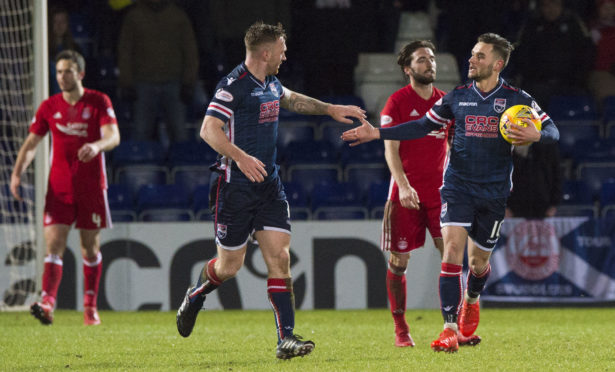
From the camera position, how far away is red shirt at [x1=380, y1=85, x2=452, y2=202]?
703cm

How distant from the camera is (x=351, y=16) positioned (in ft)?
45.5

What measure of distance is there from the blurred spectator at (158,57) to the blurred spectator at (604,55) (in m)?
5.83

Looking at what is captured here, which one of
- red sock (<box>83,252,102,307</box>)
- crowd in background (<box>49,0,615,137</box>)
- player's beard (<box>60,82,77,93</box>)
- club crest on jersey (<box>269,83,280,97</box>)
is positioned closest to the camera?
club crest on jersey (<box>269,83,280,97</box>)

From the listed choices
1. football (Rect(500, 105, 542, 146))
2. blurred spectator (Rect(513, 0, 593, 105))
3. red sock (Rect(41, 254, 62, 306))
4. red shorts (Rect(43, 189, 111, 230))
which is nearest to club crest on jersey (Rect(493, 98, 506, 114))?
football (Rect(500, 105, 542, 146))

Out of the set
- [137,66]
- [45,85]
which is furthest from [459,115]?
[137,66]

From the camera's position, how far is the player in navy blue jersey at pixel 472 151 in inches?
250

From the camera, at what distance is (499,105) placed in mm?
6367

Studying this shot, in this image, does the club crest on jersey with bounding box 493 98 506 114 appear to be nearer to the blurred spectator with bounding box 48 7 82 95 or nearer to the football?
the football

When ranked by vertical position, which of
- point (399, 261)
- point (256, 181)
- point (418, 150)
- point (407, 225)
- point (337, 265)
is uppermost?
point (418, 150)

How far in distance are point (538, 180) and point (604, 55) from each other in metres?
3.49

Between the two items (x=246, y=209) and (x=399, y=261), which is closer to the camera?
(x=246, y=209)

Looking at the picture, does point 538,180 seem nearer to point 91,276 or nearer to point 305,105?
point 91,276

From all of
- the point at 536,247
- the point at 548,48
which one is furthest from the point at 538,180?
the point at 548,48

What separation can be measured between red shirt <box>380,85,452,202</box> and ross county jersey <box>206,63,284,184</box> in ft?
3.99
